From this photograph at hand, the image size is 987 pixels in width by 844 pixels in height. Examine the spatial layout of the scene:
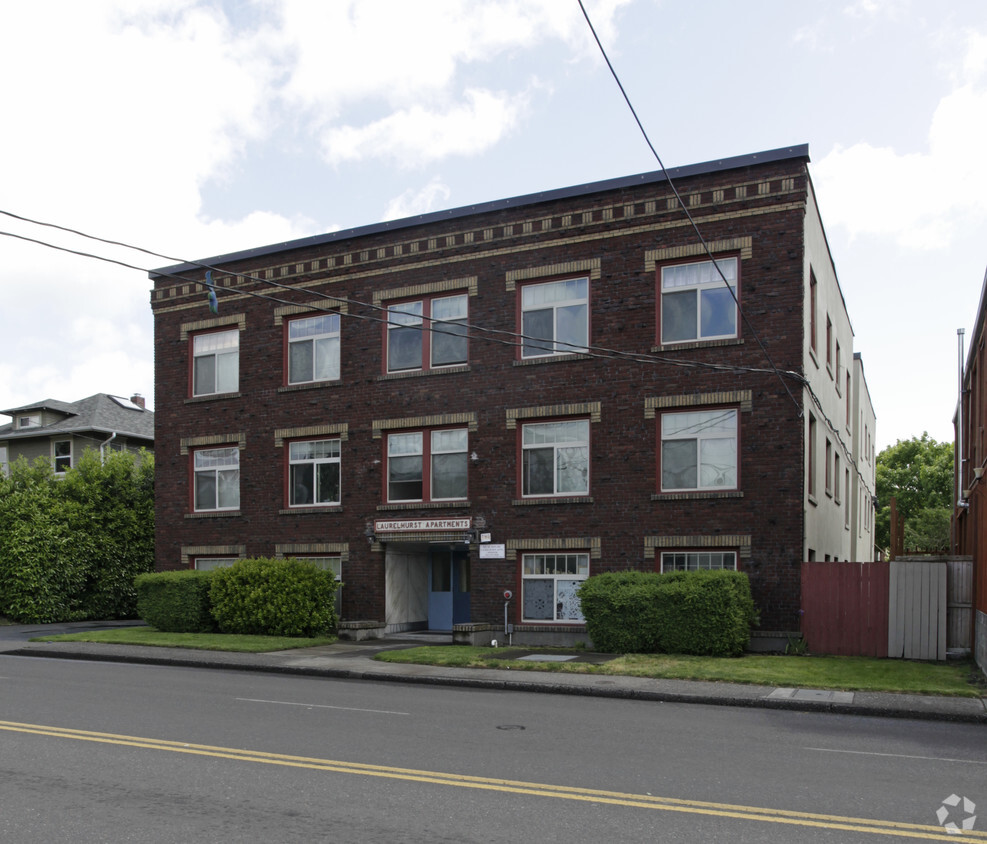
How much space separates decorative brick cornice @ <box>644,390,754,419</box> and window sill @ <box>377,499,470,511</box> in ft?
15.7

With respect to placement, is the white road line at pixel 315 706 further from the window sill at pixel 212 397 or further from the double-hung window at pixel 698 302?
the window sill at pixel 212 397

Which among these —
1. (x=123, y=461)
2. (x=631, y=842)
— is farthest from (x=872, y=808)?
(x=123, y=461)

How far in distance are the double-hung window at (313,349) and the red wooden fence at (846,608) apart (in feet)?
39.9

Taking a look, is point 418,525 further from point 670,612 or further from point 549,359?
point 670,612

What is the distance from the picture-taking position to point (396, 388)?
2336 cm

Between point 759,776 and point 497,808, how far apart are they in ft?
8.24

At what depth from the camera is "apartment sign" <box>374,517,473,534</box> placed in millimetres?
22359

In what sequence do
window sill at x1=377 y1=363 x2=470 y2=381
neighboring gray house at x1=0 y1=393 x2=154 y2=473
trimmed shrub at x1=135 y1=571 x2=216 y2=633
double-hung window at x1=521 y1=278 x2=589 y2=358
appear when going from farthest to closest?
Result: neighboring gray house at x1=0 y1=393 x2=154 y2=473 < trimmed shrub at x1=135 y1=571 x2=216 y2=633 < window sill at x1=377 y1=363 x2=470 y2=381 < double-hung window at x1=521 y1=278 x2=589 y2=358

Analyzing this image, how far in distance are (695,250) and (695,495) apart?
498 centimetres

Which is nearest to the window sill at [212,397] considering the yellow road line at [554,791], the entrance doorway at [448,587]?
the entrance doorway at [448,587]

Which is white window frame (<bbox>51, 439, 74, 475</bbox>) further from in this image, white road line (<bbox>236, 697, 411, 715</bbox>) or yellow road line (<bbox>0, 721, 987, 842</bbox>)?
yellow road line (<bbox>0, 721, 987, 842</bbox>)

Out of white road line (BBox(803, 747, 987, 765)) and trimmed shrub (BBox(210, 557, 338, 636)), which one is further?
trimmed shrub (BBox(210, 557, 338, 636))

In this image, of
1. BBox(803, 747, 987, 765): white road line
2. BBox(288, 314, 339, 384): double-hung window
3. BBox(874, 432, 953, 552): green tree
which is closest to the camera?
BBox(803, 747, 987, 765): white road line

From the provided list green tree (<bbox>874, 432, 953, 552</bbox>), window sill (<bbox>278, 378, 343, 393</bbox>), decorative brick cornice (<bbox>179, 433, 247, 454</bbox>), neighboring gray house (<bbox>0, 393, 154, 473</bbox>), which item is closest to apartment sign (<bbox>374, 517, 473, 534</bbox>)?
window sill (<bbox>278, 378, 343, 393</bbox>)
